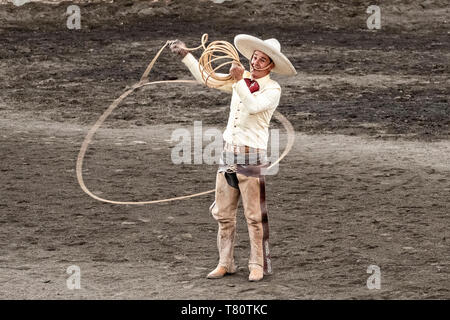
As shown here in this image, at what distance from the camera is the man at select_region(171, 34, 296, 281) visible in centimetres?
718

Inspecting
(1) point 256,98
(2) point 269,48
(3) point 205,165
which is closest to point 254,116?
(1) point 256,98

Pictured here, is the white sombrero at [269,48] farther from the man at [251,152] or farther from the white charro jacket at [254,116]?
the white charro jacket at [254,116]

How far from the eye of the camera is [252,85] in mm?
7230

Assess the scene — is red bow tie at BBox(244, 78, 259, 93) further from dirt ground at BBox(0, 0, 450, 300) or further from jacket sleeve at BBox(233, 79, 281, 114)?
dirt ground at BBox(0, 0, 450, 300)

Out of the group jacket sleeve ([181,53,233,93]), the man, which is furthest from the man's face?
jacket sleeve ([181,53,233,93])

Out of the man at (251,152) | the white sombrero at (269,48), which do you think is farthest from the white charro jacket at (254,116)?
the white sombrero at (269,48)

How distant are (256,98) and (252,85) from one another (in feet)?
0.59

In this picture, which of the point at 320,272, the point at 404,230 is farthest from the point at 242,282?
the point at 404,230

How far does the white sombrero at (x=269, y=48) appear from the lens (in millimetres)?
7066

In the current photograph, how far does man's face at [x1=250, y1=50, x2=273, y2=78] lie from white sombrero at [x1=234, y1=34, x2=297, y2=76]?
45mm

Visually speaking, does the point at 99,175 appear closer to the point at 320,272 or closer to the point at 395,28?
the point at 320,272

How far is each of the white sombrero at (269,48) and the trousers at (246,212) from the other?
77 centimetres

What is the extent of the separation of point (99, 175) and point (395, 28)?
10298 millimetres

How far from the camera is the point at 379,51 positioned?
A: 18.0m
